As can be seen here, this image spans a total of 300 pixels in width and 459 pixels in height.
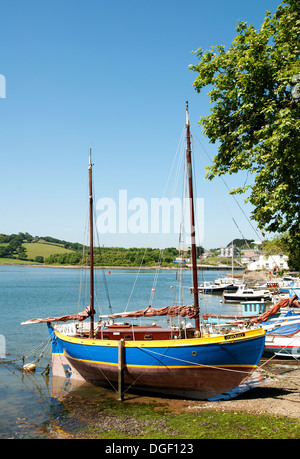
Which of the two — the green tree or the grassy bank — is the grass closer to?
the grassy bank

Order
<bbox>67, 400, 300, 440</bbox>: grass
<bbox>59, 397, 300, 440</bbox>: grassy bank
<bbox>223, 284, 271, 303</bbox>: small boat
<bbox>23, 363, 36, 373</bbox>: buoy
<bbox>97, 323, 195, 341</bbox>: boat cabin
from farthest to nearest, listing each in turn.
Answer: <bbox>223, 284, 271, 303</bbox>: small boat
<bbox>23, 363, 36, 373</bbox>: buoy
<bbox>97, 323, 195, 341</bbox>: boat cabin
<bbox>59, 397, 300, 440</bbox>: grassy bank
<bbox>67, 400, 300, 440</bbox>: grass

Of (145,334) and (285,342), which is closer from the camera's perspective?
(145,334)

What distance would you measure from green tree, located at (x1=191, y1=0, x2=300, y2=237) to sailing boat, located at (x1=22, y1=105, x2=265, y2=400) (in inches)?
179

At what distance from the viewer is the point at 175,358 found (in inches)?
664

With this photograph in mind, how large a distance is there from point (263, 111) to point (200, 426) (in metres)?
11.8

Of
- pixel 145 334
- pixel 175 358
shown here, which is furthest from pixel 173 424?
pixel 145 334

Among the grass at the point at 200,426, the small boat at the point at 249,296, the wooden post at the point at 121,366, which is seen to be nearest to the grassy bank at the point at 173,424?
the grass at the point at 200,426

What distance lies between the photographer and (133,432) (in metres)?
13.1

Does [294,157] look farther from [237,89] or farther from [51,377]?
[51,377]

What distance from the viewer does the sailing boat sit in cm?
1631

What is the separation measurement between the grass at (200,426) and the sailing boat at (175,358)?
189cm

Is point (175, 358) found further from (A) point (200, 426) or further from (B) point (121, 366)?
(A) point (200, 426)

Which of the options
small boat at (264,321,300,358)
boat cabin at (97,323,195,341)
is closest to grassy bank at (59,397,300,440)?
boat cabin at (97,323,195,341)
